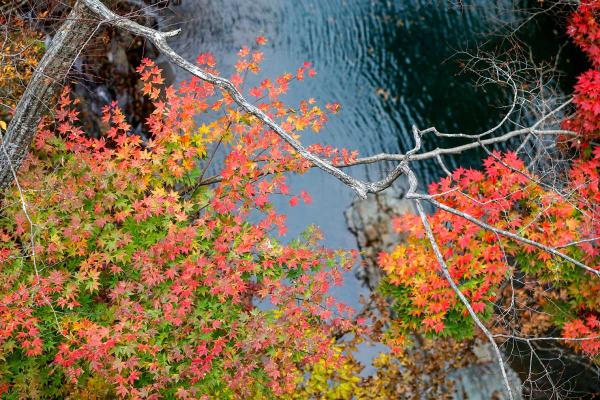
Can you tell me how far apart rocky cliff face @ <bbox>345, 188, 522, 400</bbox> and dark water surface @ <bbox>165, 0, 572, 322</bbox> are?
324 millimetres

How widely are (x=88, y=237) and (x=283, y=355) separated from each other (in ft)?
8.80

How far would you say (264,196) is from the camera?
7043mm

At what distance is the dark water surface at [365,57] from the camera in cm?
1189

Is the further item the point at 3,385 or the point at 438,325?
the point at 438,325

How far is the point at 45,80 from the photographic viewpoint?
21.7ft

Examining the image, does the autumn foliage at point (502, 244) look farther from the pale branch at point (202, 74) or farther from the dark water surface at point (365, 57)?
the dark water surface at point (365, 57)

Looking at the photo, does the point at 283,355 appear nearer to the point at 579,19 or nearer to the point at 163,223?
the point at 163,223

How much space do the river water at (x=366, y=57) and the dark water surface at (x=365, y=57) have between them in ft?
0.07

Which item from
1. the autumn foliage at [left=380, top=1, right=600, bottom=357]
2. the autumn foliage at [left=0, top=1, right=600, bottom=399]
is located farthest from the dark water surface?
the autumn foliage at [left=0, top=1, right=600, bottom=399]

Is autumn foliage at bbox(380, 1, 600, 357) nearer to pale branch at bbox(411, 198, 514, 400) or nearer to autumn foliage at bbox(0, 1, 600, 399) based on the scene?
autumn foliage at bbox(0, 1, 600, 399)

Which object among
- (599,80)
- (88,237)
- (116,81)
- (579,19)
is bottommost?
(88,237)

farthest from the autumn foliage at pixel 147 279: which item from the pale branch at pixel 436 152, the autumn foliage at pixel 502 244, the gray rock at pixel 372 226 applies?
the gray rock at pixel 372 226

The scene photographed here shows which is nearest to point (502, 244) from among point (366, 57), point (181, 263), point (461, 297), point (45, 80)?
Result: point (461, 297)

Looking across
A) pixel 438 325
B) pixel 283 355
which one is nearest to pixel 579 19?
pixel 438 325
